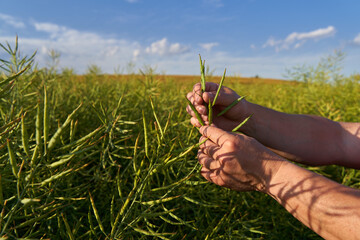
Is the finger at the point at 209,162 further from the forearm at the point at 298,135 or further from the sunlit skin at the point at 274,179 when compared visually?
the forearm at the point at 298,135

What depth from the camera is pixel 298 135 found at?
0.91 m

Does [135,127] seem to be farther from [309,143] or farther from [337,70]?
[337,70]

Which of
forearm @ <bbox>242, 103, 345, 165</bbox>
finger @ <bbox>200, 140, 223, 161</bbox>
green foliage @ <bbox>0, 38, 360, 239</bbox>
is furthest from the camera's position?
forearm @ <bbox>242, 103, 345, 165</bbox>

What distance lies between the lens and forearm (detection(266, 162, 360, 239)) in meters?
0.46

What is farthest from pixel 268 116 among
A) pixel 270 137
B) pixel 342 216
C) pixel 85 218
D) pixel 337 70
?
pixel 337 70

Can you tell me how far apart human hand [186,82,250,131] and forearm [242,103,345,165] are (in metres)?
0.07

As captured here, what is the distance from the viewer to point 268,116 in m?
0.87

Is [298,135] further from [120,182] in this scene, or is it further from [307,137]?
[120,182]

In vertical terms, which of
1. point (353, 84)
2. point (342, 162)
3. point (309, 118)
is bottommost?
point (342, 162)

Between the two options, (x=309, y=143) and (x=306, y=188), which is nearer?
(x=306, y=188)

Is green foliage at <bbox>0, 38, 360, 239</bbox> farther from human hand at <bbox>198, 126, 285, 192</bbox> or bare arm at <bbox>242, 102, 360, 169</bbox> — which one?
bare arm at <bbox>242, 102, 360, 169</bbox>

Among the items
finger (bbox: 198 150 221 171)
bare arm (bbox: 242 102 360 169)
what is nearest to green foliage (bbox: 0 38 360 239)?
finger (bbox: 198 150 221 171)

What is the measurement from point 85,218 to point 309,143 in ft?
2.54

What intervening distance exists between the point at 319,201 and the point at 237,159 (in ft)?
0.55
